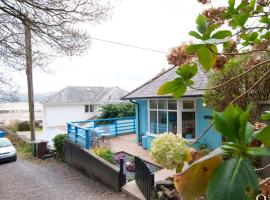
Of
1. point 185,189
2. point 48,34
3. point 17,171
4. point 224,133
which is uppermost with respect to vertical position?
point 48,34

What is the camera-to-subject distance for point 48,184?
9.11 m

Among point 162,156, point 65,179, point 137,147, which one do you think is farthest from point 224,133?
point 137,147

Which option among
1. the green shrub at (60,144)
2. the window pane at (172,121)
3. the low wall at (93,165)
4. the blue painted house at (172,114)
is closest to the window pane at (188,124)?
the blue painted house at (172,114)

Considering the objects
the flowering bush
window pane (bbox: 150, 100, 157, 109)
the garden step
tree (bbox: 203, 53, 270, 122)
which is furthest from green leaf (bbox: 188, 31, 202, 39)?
window pane (bbox: 150, 100, 157, 109)

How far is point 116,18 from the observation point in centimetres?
797

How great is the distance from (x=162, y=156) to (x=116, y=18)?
25.3 feet

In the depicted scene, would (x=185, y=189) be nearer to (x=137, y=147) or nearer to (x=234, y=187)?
→ (x=234, y=187)

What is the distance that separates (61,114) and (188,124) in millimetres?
24664

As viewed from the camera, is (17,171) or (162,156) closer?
(162,156)

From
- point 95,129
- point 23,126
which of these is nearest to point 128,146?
point 95,129

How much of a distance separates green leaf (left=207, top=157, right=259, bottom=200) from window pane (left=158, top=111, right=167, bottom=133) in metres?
10.9

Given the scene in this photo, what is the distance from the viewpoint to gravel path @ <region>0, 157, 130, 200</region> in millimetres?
7919

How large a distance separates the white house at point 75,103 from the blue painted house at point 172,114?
1916 cm

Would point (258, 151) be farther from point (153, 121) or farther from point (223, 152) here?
point (153, 121)
